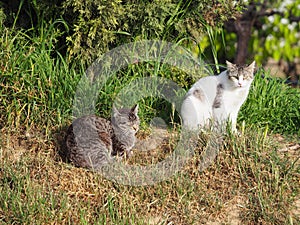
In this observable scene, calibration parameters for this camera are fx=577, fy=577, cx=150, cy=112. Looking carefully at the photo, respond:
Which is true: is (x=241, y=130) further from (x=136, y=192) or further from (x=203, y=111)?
(x=136, y=192)

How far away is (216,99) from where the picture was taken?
534cm

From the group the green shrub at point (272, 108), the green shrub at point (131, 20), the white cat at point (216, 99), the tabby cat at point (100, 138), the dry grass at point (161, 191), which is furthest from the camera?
the green shrub at point (272, 108)

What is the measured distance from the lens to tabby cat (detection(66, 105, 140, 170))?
15.3 feet

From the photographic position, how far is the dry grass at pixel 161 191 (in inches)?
166

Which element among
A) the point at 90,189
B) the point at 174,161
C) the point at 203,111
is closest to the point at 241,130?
the point at 203,111

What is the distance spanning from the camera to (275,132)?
18.7ft

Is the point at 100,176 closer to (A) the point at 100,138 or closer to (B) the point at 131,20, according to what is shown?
(A) the point at 100,138

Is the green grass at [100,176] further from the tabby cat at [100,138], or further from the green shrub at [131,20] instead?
the green shrub at [131,20]

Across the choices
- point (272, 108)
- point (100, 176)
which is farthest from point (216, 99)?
point (100, 176)

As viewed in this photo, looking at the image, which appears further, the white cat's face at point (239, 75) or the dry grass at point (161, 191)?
the white cat's face at point (239, 75)

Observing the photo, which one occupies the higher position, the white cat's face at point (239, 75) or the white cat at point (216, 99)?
the white cat's face at point (239, 75)

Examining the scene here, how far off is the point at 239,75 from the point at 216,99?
31 centimetres

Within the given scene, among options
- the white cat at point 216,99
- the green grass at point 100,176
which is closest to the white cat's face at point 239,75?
the white cat at point 216,99

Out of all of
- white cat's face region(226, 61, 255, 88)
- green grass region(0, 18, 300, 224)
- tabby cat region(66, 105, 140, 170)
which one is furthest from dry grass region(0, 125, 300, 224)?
white cat's face region(226, 61, 255, 88)
